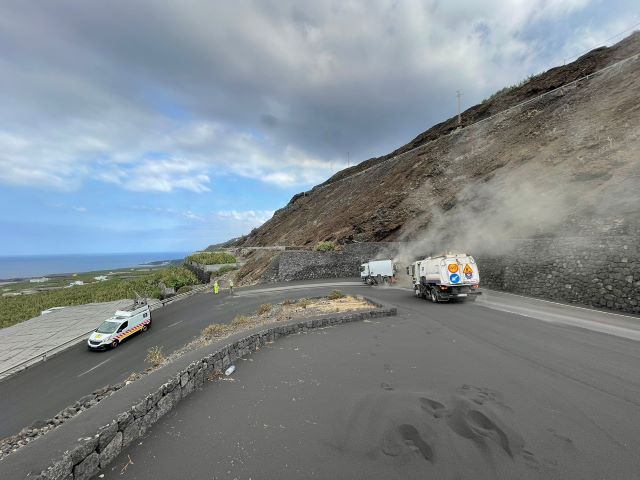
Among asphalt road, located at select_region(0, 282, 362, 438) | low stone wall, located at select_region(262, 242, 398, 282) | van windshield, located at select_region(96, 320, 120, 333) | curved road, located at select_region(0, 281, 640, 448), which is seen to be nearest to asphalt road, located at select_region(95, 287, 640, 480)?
curved road, located at select_region(0, 281, 640, 448)

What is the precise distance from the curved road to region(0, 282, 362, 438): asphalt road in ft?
0.21

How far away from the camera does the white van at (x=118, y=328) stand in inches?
823

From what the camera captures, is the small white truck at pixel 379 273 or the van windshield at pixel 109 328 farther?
the small white truck at pixel 379 273

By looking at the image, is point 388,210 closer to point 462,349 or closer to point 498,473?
point 462,349

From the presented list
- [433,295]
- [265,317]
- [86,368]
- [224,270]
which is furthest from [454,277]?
[224,270]

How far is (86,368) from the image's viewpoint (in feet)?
Answer: 59.4

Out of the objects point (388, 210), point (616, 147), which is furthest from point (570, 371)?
point (388, 210)

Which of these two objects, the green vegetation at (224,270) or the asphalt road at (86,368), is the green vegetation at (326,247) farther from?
the green vegetation at (224,270)

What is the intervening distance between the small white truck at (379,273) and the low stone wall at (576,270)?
10465mm

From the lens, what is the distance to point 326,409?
6.27 metres

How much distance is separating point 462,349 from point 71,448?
30.5 ft

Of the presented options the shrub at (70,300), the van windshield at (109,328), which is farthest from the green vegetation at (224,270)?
the van windshield at (109,328)

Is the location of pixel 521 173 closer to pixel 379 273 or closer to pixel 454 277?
pixel 379 273

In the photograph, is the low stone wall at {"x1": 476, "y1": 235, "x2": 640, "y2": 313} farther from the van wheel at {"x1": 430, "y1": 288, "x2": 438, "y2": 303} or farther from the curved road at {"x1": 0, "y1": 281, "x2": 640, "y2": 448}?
the van wheel at {"x1": 430, "y1": 288, "x2": 438, "y2": 303}
